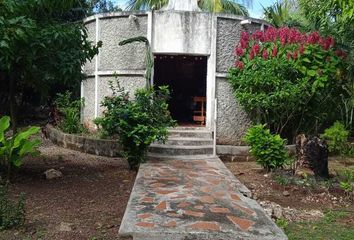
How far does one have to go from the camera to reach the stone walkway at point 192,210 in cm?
404

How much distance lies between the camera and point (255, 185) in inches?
285

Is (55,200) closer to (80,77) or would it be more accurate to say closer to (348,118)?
(80,77)

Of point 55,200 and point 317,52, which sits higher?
point 317,52

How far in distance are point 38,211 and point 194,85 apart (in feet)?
35.0

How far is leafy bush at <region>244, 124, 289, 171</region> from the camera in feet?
26.0

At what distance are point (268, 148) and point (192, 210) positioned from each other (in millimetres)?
3526

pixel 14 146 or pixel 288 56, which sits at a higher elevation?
pixel 288 56

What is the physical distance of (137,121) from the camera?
784 centimetres

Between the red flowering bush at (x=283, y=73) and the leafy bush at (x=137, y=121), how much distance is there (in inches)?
93.3

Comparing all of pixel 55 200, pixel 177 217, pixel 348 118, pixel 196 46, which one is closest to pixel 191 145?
pixel 196 46

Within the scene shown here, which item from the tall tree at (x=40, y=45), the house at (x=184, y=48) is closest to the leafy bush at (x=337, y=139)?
the house at (x=184, y=48)

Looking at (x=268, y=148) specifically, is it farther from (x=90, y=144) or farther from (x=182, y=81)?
(x=182, y=81)

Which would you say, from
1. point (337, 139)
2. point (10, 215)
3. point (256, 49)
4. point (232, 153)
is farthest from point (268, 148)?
point (10, 215)

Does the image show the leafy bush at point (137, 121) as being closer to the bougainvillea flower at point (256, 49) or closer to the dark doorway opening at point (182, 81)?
the bougainvillea flower at point (256, 49)
